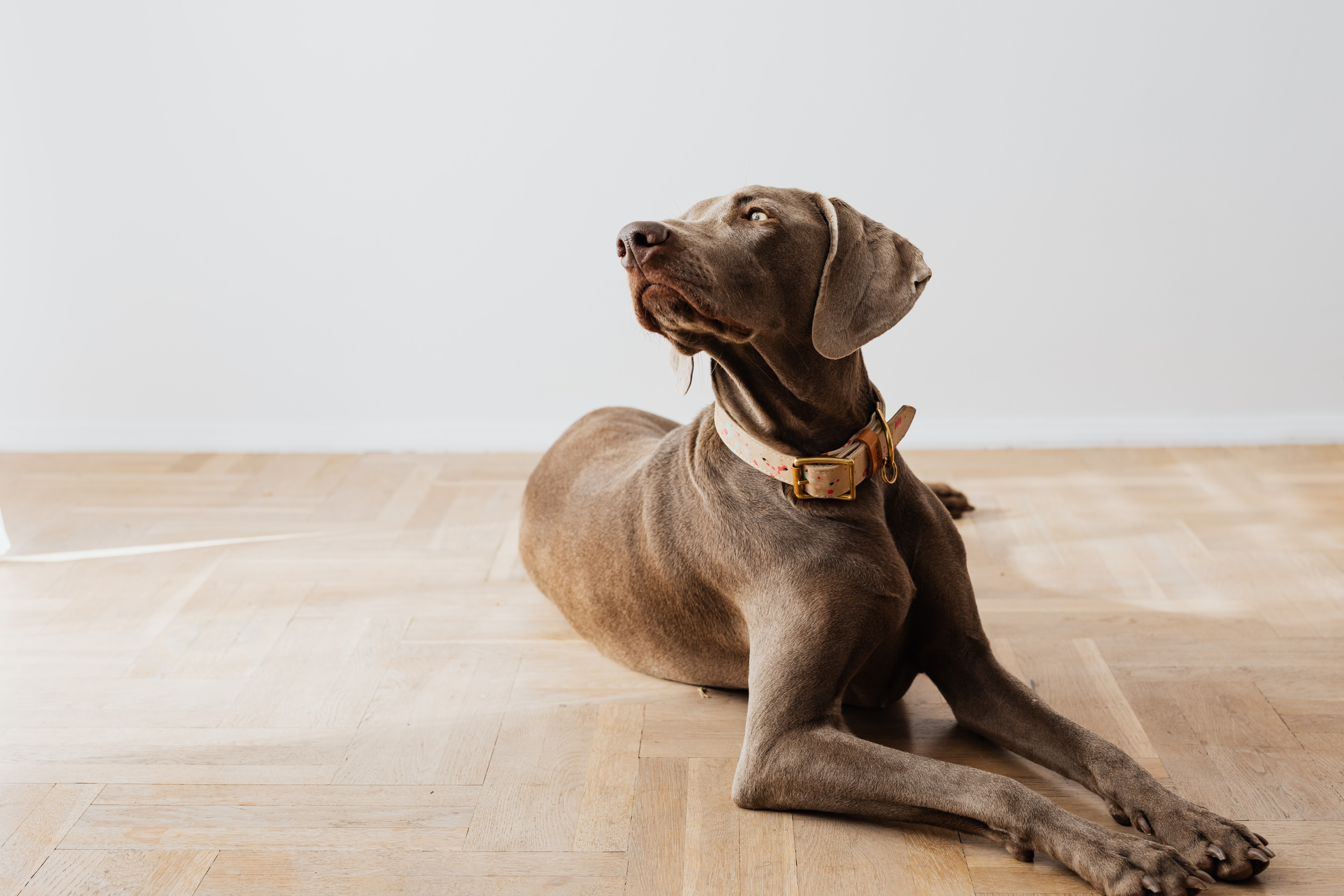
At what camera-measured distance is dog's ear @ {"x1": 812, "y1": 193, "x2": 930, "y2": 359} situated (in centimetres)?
184

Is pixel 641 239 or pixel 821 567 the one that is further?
pixel 821 567

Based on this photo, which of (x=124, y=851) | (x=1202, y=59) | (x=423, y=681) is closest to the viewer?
(x=124, y=851)

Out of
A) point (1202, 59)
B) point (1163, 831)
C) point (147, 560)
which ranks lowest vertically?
point (147, 560)

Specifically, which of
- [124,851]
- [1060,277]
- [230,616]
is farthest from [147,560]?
[1060,277]

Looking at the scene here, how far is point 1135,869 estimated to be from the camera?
1.61 m

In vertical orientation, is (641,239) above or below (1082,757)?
above

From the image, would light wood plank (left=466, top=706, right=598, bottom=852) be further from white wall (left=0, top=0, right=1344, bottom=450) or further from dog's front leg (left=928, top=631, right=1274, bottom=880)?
white wall (left=0, top=0, right=1344, bottom=450)

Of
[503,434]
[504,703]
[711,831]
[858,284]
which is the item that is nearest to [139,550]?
[503,434]

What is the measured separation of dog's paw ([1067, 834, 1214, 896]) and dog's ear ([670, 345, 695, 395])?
98cm

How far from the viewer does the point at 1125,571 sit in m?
2.84

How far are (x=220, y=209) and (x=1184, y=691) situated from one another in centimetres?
334

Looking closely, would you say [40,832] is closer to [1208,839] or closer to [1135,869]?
[1135,869]

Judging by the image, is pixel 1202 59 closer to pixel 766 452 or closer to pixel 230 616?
pixel 766 452

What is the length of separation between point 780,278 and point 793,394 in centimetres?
21
